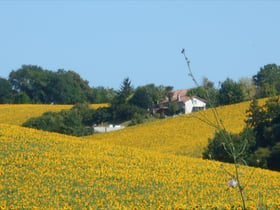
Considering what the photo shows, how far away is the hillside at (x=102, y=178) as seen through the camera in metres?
18.1

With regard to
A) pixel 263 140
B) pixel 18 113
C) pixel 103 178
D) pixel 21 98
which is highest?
pixel 21 98

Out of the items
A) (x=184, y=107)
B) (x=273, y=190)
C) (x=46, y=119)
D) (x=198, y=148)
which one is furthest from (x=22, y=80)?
(x=273, y=190)

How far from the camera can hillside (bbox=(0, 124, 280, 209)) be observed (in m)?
18.1

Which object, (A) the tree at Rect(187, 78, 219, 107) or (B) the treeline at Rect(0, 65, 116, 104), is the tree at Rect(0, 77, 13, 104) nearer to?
(B) the treeline at Rect(0, 65, 116, 104)

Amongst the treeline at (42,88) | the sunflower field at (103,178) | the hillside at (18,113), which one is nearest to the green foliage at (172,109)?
the hillside at (18,113)

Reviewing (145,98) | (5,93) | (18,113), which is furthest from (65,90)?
(18,113)

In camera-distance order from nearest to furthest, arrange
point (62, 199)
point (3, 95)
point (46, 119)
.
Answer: point (62, 199) < point (46, 119) < point (3, 95)

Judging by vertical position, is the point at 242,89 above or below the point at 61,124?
below

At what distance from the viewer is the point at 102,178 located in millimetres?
24359

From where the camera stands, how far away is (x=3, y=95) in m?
107

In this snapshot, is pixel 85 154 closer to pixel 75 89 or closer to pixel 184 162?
pixel 184 162

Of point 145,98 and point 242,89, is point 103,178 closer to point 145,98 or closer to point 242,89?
point 242,89

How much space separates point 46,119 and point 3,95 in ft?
155

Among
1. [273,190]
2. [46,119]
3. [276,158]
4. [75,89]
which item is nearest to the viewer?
[273,190]
